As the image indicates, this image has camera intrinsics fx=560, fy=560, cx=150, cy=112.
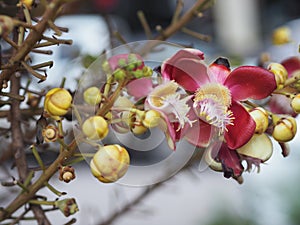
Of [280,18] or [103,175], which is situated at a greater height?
[103,175]

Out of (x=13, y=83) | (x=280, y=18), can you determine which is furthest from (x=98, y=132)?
(x=280, y=18)

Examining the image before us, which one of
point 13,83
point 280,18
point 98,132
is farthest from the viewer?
point 280,18

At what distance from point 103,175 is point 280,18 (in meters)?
3.46

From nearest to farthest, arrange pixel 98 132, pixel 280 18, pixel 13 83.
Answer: pixel 98 132
pixel 13 83
pixel 280 18

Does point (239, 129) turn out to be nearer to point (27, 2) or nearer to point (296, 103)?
point (296, 103)

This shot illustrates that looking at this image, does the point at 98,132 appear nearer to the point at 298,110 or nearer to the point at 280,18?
the point at 298,110

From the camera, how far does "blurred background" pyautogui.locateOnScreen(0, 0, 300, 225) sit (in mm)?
605

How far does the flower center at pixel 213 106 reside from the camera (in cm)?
28

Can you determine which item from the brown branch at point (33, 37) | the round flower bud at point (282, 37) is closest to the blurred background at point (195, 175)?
the round flower bud at point (282, 37)

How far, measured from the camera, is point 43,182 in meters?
0.29

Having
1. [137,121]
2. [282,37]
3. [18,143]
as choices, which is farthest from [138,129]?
[282,37]

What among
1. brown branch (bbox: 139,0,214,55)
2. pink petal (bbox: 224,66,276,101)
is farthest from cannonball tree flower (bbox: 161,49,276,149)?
brown branch (bbox: 139,0,214,55)

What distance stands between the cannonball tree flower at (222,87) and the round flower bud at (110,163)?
48mm

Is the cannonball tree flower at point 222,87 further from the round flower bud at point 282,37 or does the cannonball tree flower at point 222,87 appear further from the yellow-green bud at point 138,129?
the round flower bud at point 282,37
